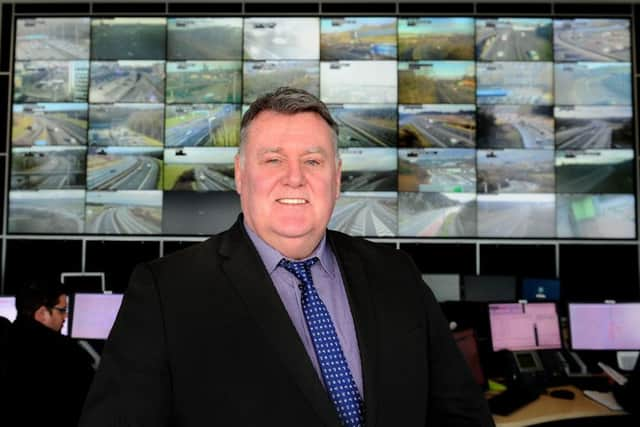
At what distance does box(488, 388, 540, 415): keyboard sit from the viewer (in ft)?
7.65

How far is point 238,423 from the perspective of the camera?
873 mm

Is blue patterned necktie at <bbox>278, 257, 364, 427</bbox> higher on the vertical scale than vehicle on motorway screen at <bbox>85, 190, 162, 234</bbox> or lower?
lower

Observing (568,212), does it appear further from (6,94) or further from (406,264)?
(6,94)

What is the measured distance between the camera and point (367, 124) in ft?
13.8

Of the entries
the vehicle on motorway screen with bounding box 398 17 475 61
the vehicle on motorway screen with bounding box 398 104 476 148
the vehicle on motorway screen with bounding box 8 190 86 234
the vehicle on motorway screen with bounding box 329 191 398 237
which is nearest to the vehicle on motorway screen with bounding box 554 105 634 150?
the vehicle on motorway screen with bounding box 398 104 476 148

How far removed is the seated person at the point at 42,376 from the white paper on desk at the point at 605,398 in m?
2.21

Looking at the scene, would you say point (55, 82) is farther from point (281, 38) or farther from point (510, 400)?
point (510, 400)

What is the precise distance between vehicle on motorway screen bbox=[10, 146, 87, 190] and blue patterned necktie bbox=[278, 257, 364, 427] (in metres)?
3.62

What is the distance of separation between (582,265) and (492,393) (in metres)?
2.11

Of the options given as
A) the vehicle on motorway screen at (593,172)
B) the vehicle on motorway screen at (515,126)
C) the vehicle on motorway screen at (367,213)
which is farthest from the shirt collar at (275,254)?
the vehicle on motorway screen at (593,172)

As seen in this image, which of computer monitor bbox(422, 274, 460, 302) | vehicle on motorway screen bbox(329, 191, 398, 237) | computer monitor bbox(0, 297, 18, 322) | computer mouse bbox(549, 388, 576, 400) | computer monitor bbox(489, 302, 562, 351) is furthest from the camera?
vehicle on motorway screen bbox(329, 191, 398, 237)

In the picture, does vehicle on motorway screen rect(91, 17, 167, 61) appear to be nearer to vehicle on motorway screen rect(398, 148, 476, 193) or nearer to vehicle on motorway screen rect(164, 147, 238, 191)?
vehicle on motorway screen rect(164, 147, 238, 191)

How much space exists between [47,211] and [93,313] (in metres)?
1.50

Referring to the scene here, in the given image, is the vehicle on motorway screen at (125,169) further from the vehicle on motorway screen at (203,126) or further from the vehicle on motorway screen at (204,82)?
the vehicle on motorway screen at (204,82)
